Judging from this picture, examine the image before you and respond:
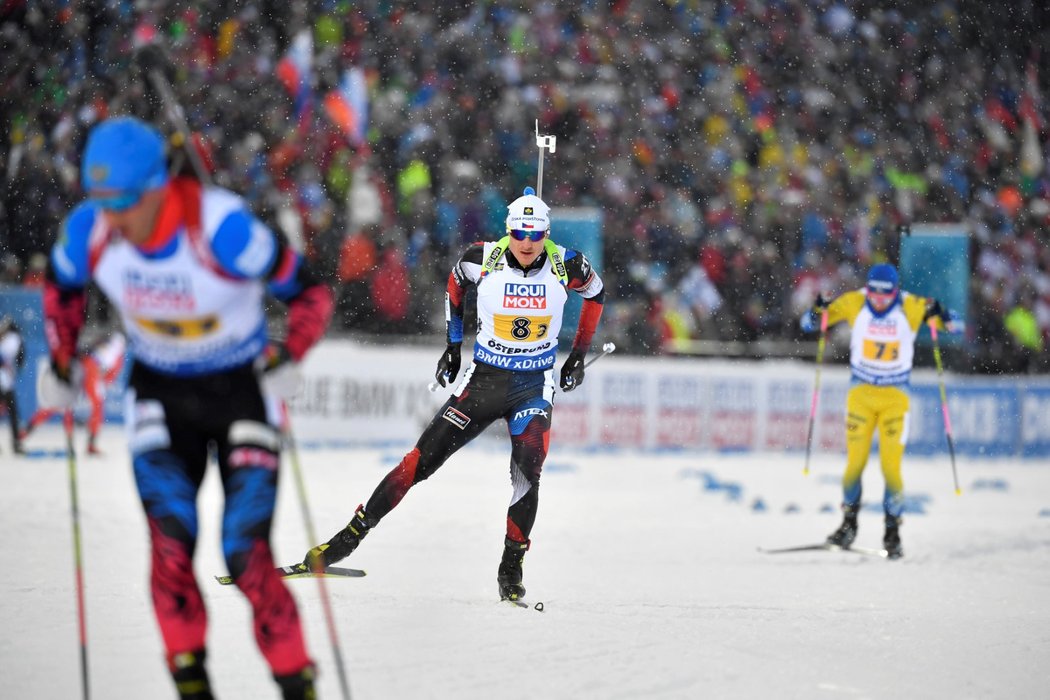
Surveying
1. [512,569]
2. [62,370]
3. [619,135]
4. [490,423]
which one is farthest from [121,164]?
[619,135]

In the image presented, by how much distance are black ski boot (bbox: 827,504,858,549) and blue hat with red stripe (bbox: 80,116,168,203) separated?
26.0ft

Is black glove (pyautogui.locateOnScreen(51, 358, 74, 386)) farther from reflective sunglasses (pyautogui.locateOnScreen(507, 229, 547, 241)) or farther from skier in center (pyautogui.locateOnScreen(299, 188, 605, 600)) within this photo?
reflective sunglasses (pyautogui.locateOnScreen(507, 229, 547, 241))

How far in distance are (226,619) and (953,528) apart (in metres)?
8.06

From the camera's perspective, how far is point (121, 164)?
406cm

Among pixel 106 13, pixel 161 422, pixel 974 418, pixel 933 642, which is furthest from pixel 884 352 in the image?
pixel 106 13

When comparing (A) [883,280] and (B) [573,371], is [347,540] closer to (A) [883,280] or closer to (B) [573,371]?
(B) [573,371]

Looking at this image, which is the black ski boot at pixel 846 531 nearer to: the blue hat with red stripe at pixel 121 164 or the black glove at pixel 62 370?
the black glove at pixel 62 370

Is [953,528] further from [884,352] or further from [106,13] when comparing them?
[106,13]

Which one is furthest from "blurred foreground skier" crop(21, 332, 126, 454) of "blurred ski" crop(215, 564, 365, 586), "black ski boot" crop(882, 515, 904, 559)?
"black ski boot" crop(882, 515, 904, 559)

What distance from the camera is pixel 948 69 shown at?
23.9m

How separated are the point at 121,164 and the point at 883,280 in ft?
26.6

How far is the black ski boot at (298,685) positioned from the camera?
4180 mm

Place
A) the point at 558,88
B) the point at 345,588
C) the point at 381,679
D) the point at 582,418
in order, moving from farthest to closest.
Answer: the point at 558,88 < the point at 582,418 < the point at 345,588 < the point at 381,679

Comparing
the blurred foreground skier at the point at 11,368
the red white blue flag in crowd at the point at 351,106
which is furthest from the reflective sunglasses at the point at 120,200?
the red white blue flag in crowd at the point at 351,106
